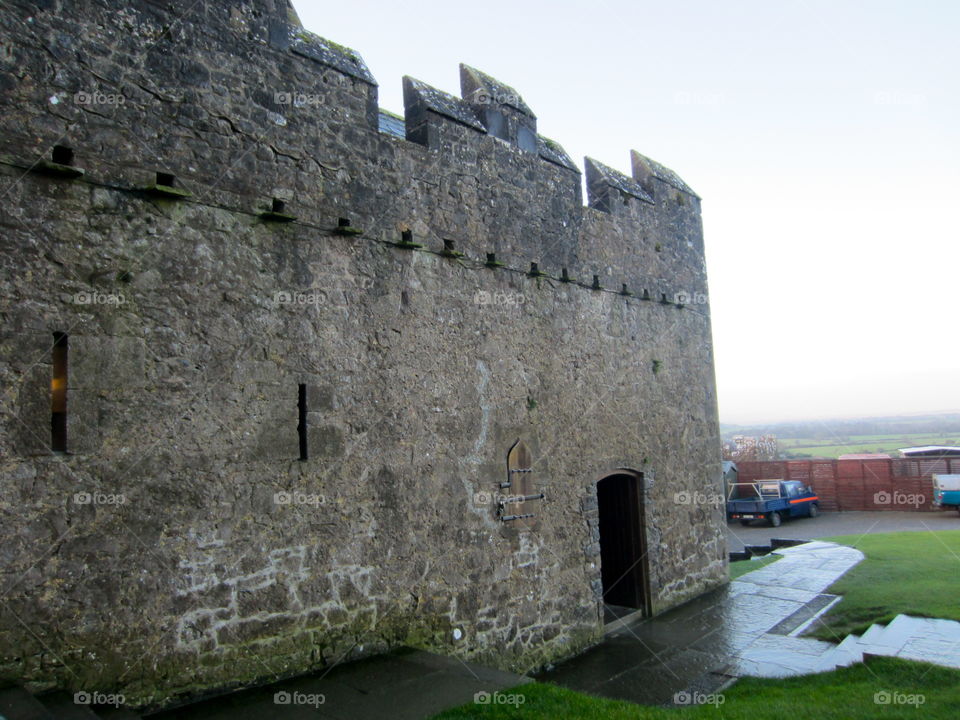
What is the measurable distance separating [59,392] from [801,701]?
20.4 feet

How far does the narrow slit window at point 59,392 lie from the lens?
14.0 ft

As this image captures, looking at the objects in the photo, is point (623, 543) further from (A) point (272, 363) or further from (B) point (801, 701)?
(A) point (272, 363)

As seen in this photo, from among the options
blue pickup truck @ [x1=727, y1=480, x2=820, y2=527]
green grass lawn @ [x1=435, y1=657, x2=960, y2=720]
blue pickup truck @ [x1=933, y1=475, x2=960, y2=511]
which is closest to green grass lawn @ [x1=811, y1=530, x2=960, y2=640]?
green grass lawn @ [x1=435, y1=657, x2=960, y2=720]

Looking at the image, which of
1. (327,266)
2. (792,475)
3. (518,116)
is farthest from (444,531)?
(792,475)

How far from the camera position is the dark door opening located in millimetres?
9180

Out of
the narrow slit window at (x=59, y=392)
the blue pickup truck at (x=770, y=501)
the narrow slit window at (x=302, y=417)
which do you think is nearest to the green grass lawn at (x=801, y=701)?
the narrow slit window at (x=302, y=417)

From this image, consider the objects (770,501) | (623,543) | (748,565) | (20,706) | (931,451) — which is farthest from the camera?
(931,451)

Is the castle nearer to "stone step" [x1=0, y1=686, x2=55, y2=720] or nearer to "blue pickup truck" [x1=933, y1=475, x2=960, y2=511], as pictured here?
"stone step" [x1=0, y1=686, x2=55, y2=720]

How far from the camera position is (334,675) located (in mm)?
Result: 5105

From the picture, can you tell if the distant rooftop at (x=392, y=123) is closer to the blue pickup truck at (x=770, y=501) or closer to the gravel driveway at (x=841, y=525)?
the gravel driveway at (x=841, y=525)

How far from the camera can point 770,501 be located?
2189 centimetres

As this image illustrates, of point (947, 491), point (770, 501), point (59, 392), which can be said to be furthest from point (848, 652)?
point (947, 491)

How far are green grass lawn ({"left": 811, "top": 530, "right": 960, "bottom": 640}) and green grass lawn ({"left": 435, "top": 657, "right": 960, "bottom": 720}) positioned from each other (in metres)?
1.79

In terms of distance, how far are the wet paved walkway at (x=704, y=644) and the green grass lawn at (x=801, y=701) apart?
0.64 meters
